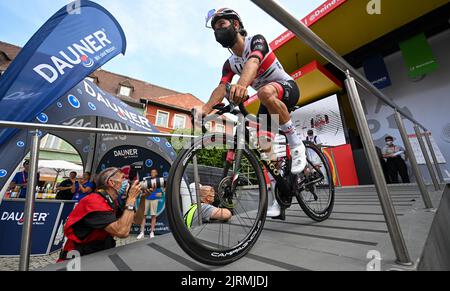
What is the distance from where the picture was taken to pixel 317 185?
8.25ft

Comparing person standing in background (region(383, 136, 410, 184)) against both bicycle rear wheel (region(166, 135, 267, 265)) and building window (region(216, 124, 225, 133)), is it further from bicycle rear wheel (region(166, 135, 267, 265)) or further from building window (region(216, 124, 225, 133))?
building window (region(216, 124, 225, 133))

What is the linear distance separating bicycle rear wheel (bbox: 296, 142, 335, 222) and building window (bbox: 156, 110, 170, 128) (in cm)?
2181

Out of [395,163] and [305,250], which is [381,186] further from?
Answer: [395,163]

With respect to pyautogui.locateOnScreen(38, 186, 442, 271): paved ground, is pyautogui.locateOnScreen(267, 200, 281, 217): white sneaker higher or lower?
higher

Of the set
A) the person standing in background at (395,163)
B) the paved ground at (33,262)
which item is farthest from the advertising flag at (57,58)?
the person standing in background at (395,163)

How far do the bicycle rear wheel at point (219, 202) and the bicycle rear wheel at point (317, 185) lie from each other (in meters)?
0.73

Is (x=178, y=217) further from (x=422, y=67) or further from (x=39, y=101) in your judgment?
(x=422, y=67)

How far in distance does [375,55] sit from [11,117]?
1025 centimetres

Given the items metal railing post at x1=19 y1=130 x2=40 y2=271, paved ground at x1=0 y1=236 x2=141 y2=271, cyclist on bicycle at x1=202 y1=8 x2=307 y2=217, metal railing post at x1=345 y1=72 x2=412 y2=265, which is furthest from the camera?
paved ground at x1=0 y1=236 x2=141 y2=271

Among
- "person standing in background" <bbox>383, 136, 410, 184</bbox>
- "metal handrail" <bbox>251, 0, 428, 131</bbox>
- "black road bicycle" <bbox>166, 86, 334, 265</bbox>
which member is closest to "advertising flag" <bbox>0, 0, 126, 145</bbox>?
"black road bicycle" <bbox>166, 86, 334, 265</bbox>

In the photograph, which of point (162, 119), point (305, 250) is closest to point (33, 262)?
point (305, 250)

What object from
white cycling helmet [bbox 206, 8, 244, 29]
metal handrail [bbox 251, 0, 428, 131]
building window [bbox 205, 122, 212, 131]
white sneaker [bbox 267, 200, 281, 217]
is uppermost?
white cycling helmet [bbox 206, 8, 244, 29]

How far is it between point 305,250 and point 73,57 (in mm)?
4629

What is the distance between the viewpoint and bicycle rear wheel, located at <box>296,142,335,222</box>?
2.24 metres
